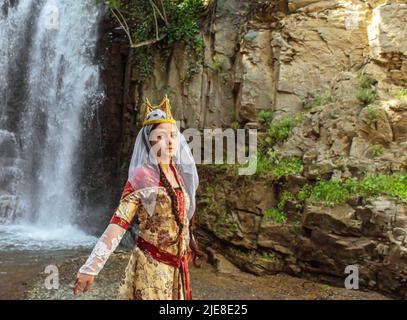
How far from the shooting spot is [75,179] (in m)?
13.1

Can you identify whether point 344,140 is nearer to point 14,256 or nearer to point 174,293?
point 174,293

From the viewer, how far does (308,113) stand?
26.8 ft

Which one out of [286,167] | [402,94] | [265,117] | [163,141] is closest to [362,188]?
[286,167]

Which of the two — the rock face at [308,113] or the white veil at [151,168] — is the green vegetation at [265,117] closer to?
the rock face at [308,113]

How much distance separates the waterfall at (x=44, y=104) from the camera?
1280 cm

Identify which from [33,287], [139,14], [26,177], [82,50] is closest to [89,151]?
[26,177]

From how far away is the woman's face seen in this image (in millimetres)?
2807

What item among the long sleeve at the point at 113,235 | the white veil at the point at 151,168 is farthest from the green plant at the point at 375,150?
the long sleeve at the point at 113,235

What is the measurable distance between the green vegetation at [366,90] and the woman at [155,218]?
17.9 ft

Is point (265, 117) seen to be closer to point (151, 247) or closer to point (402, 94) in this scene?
point (402, 94)

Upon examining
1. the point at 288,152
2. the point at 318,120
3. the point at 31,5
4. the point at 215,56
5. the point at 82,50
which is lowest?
the point at 288,152

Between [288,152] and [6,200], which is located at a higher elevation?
[288,152]

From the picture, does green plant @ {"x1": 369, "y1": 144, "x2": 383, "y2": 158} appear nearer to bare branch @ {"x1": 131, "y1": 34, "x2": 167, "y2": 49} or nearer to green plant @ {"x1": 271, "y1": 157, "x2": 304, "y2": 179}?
green plant @ {"x1": 271, "y1": 157, "x2": 304, "y2": 179}

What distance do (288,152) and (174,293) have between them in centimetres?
539
